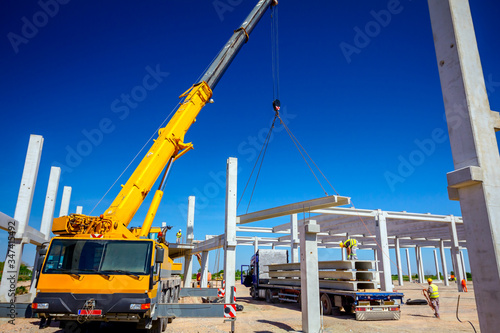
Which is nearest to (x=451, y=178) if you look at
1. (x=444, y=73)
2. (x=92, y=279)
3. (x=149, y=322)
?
(x=444, y=73)

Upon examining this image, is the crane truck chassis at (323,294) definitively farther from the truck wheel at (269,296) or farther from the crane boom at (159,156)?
the crane boom at (159,156)

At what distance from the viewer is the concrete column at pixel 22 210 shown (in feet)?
41.3

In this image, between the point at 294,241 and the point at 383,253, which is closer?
the point at 383,253

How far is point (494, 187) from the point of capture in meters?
4.66

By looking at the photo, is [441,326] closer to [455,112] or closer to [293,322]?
[293,322]

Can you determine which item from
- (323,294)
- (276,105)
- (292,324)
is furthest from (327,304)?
(276,105)

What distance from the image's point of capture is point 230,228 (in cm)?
1460

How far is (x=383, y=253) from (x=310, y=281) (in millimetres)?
12068

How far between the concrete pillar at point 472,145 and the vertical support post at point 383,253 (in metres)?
16.1

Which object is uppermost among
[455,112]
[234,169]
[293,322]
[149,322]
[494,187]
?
[234,169]

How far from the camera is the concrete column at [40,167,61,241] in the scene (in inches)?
709

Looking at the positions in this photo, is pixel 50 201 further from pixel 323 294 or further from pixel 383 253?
pixel 383 253

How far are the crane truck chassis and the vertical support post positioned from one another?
3.08 metres

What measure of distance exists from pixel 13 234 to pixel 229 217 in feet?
28.3
